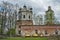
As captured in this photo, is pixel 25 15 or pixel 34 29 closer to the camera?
pixel 34 29

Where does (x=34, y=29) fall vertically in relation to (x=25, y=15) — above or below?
below

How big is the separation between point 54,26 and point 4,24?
15.9 metres

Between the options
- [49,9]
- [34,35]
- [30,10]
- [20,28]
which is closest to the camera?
[34,35]

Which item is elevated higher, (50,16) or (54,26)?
(50,16)

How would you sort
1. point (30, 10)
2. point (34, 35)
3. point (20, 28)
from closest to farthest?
1. point (34, 35)
2. point (20, 28)
3. point (30, 10)

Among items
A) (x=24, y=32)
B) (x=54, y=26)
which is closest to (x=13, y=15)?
(x=24, y=32)

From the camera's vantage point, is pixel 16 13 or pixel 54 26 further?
pixel 16 13

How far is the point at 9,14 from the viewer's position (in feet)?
169

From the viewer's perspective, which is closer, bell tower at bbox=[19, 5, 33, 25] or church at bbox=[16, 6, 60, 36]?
church at bbox=[16, 6, 60, 36]

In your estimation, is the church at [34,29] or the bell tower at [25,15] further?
the bell tower at [25,15]

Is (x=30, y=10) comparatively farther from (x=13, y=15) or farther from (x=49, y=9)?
(x=49, y=9)

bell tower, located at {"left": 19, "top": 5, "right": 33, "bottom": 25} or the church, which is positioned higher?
bell tower, located at {"left": 19, "top": 5, "right": 33, "bottom": 25}

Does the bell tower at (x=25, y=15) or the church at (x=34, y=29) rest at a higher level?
the bell tower at (x=25, y=15)

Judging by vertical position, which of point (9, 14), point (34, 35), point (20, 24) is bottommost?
point (34, 35)
